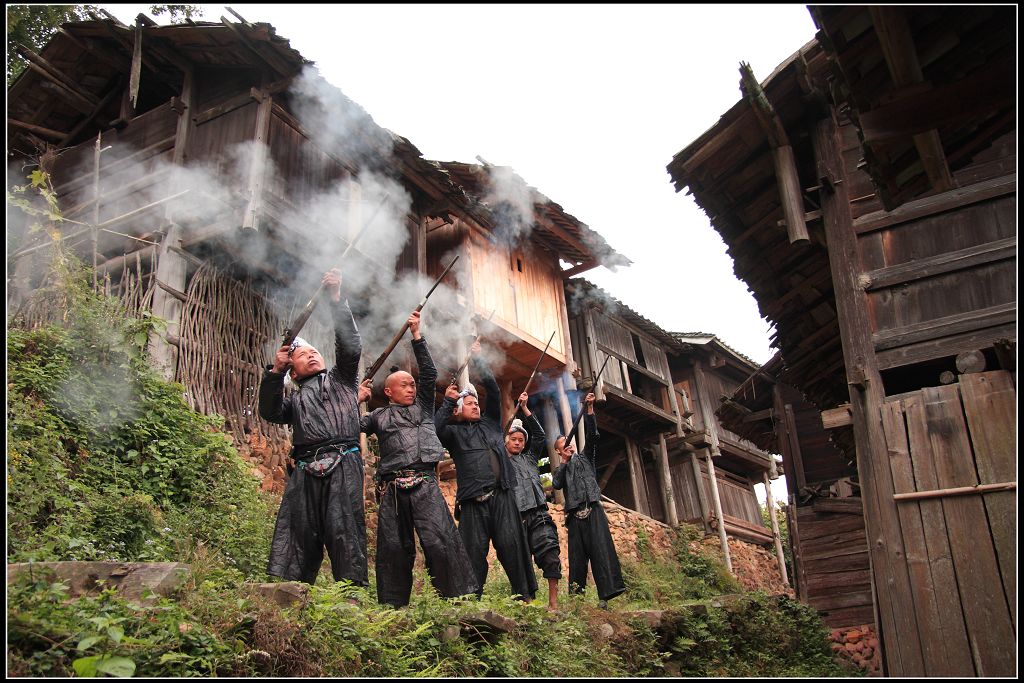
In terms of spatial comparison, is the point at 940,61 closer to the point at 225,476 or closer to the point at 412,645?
the point at 412,645

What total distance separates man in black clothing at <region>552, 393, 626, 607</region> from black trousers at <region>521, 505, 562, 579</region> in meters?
0.44

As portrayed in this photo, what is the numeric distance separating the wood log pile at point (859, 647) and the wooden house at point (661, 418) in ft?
22.8

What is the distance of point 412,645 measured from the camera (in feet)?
16.4

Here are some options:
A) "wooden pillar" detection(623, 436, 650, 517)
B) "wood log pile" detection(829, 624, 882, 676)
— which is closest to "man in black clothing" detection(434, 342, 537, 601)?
"wood log pile" detection(829, 624, 882, 676)

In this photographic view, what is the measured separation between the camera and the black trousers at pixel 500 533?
24.0 feet

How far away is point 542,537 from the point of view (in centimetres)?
841

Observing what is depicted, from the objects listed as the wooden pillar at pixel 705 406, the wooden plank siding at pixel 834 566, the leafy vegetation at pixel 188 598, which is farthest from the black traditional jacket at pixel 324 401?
the wooden pillar at pixel 705 406

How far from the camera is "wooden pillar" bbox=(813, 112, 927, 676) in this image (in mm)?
6031

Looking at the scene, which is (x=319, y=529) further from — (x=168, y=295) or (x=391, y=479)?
(x=168, y=295)

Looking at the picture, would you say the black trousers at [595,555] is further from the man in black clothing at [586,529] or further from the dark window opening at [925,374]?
the dark window opening at [925,374]

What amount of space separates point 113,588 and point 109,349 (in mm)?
4922

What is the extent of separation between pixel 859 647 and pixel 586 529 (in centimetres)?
476

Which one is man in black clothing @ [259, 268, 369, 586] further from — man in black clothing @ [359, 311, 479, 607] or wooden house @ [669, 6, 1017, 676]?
wooden house @ [669, 6, 1017, 676]

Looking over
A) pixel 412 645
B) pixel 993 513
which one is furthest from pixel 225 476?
pixel 993 513
